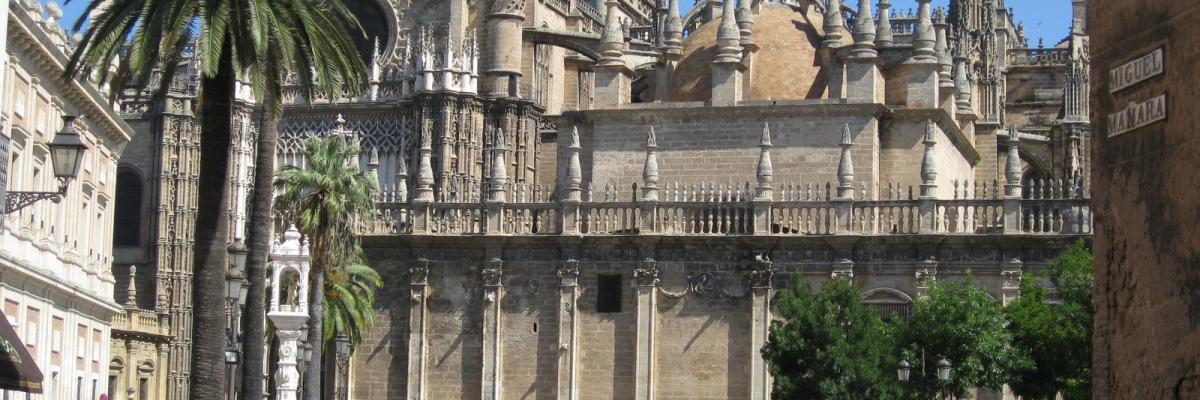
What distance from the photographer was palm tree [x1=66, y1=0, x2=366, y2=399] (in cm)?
2589

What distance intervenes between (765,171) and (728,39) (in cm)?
404

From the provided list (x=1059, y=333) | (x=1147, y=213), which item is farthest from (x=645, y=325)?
(x=1147, y=213)

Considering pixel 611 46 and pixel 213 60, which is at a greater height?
pixel 611 46

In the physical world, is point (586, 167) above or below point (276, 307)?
above

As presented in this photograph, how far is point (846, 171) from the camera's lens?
48375 millimetres

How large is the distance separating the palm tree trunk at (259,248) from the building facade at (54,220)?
100 inches

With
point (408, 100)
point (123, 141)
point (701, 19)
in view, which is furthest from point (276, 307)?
point (701, 19)

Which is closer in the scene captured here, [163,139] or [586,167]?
[586,167]

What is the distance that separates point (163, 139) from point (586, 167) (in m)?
15.8

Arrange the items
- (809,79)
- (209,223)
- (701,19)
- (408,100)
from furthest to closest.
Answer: (701,19)
(408,100)
(809,79)
(209,223)

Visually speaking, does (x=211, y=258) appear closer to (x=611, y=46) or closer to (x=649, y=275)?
(x=649, y=275)

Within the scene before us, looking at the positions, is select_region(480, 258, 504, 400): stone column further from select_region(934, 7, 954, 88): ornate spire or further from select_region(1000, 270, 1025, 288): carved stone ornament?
select_region(934, 7, 954, 88): ornate spire

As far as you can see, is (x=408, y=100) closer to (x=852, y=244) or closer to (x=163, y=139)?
(x=163, y=139)

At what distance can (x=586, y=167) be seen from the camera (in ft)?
178
